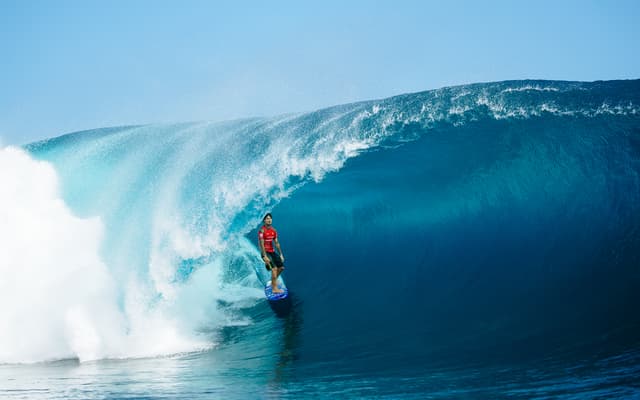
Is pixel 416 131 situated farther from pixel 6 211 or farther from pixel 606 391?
pixel 6 211

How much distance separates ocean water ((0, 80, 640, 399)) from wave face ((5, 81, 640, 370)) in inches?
1.3

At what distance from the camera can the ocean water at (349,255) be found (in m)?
4.91

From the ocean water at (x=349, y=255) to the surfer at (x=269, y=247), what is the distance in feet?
1.91

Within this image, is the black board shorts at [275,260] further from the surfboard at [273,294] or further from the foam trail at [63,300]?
the foam trail at [63,300]

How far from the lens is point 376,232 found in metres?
9.57

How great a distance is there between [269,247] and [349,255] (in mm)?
2623

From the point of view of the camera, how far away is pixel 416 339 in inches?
222

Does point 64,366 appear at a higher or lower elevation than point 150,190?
lower

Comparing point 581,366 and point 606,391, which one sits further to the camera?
point 581,366

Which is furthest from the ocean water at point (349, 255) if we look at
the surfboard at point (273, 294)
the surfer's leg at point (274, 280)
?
the surfer's leg at point (274, 280)

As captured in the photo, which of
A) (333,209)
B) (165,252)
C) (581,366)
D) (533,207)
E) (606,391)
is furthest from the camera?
(333,209)

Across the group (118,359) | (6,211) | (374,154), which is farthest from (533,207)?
(6,211)

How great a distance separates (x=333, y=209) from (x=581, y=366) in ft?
20.7

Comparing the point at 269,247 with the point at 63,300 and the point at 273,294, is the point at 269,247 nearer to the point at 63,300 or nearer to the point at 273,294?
the point at 273,294
